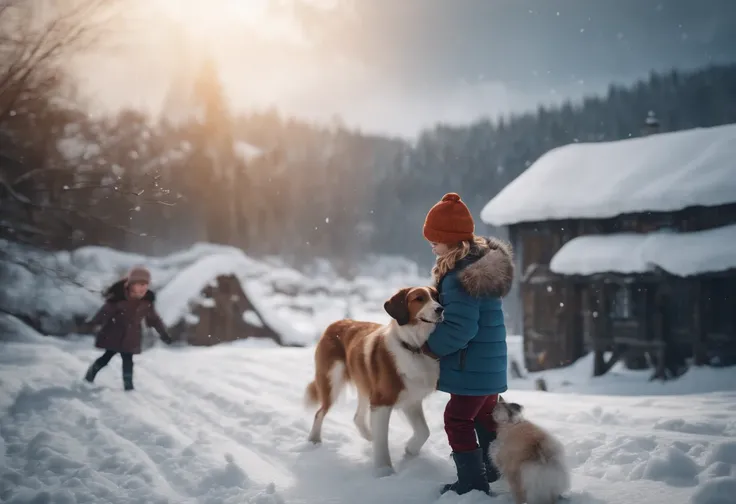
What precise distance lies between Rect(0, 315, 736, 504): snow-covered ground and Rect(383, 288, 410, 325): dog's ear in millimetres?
986

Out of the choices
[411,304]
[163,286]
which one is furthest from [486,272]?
[163,286]

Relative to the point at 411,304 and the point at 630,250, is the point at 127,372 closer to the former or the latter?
the point at 411,304

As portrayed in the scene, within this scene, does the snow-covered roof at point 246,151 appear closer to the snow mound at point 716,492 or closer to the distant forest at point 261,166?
the distant forest at point 261,166

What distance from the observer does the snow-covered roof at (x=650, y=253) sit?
1078 cm

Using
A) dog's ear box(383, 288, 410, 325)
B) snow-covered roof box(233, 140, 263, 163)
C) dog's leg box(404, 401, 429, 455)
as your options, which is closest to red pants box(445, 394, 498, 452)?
dog's ear box(383, 288, 410, 325)

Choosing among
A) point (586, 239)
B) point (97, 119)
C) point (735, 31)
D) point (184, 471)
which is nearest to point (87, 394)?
point (184, 471)

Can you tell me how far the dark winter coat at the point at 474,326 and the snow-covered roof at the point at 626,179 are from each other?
10025 mm

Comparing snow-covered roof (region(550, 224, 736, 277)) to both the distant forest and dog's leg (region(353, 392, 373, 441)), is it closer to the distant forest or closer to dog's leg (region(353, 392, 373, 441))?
the distant forest

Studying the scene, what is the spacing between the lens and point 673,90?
48.3 feet

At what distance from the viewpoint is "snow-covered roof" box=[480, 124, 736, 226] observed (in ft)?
37.0

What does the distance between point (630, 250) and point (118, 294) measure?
10.6 metres

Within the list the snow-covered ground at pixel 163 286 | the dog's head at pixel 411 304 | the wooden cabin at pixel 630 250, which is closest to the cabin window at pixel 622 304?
the wooden cabin at pixel 630 250

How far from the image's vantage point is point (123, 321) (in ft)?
21.7

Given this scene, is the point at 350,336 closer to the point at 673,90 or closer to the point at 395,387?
the point at 395,387
